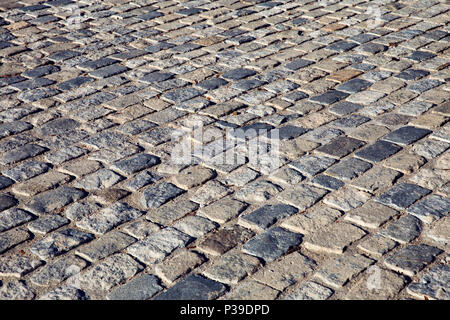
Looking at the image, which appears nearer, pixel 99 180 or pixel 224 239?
pixel 224 239

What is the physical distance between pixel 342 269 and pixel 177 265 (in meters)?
0.84

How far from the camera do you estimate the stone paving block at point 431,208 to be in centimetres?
353

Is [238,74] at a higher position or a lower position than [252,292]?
higher

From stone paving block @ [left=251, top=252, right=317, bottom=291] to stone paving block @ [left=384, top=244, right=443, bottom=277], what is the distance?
40cm

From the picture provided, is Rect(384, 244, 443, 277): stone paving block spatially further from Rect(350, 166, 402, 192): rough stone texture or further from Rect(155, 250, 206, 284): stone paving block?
Rect(155, 250, 206, 284): stone paving block

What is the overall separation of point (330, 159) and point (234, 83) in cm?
148

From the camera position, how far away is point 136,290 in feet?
9.99

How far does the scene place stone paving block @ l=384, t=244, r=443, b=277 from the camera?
10.3 feet

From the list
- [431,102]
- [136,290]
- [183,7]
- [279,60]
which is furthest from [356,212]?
[183,7]

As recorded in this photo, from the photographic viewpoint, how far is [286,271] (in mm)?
3150

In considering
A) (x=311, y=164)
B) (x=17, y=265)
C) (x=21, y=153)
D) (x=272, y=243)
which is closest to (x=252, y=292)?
(x=272, y=243)

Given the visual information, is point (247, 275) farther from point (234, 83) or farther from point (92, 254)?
point (234, 83)

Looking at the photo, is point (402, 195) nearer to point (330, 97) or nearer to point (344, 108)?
point (344, 108)

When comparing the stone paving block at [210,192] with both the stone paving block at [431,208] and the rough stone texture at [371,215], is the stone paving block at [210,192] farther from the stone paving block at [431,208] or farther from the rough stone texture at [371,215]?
the stone paving block at [431,208]
